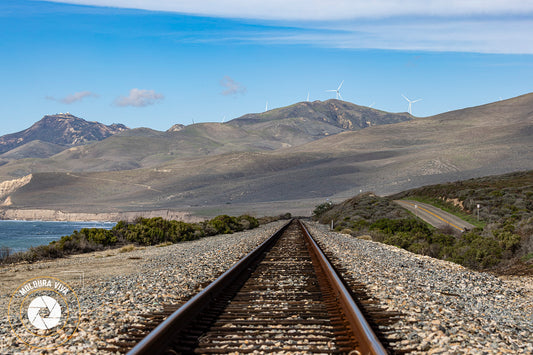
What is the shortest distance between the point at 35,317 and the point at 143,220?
2516 centimetres

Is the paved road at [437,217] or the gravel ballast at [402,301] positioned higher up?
the gravel ballast at [402,301]

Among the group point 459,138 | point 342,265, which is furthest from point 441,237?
point 459,138

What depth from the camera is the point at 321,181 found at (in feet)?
433

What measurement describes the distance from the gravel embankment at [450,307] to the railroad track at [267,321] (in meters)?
0.68

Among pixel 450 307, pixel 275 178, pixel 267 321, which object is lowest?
pixel 450 307

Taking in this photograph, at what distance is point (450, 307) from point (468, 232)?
801 inches

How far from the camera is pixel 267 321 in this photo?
6.77m

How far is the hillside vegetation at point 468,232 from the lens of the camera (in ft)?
61.8

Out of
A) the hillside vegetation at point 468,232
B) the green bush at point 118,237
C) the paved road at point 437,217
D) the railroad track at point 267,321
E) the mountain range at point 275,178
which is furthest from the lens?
the mountain range at point 275,178

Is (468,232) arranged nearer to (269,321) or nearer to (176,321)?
(269,321)

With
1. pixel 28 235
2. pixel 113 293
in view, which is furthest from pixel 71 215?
pixel 113 293

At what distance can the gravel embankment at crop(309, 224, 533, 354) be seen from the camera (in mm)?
5957

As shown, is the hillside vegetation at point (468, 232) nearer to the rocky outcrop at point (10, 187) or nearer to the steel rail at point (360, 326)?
the steel rail at point (360, 326)

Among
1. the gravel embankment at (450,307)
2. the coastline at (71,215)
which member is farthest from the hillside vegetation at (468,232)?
the coastline at (71,215)
